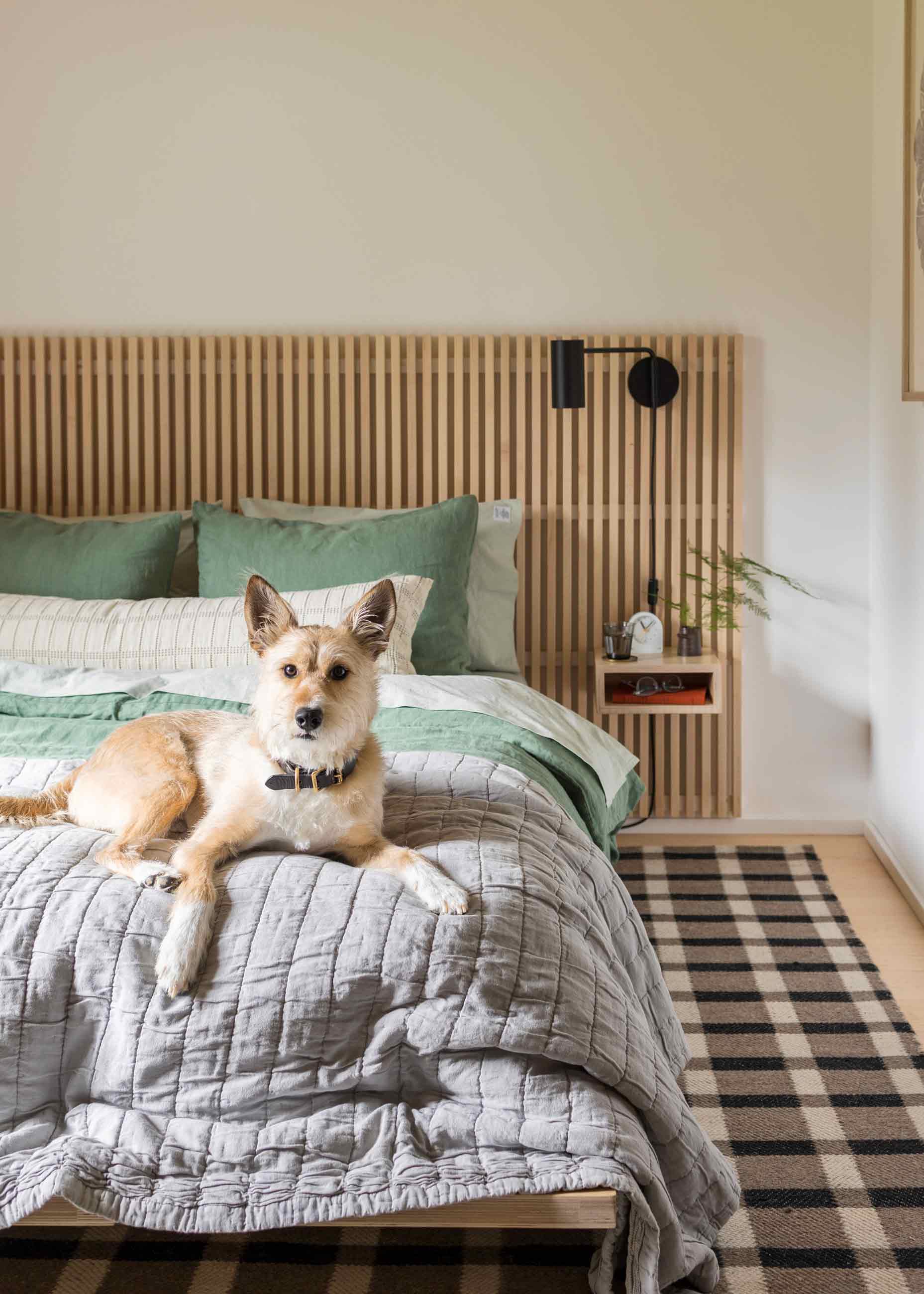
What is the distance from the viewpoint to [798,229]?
381cm

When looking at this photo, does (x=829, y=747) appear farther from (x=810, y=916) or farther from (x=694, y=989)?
(x=694, y=989)

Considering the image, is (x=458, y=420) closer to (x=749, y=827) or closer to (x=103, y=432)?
(x=103, y=432)

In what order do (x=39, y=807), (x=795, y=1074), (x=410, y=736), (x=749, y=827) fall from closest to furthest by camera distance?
1. (x=39, y=807)
2. (x=795, y=1074)
3. (x=410, y=736)
4. (x=749, y=827)

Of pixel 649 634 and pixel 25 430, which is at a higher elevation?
pixel 25 430

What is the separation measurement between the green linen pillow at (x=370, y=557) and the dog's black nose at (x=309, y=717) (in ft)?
5.38

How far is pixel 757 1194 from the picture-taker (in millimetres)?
1979

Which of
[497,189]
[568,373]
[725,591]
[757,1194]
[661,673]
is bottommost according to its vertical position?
[757,1194]

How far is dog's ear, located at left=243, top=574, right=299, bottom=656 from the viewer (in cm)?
173

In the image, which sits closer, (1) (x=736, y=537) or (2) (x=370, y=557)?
(2) (x=370, y=557)

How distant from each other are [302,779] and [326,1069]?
0.39 m

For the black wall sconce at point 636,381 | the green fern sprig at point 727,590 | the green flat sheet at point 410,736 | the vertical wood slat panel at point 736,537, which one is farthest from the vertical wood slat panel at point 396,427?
the green flat sheet at point 410,736

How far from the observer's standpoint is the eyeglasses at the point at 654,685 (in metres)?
3.70

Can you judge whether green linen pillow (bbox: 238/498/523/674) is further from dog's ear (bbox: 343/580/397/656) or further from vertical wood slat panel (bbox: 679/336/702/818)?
dog's ear (bbox: 343/580/397/656)

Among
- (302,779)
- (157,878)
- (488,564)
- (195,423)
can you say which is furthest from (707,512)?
(157,878)
